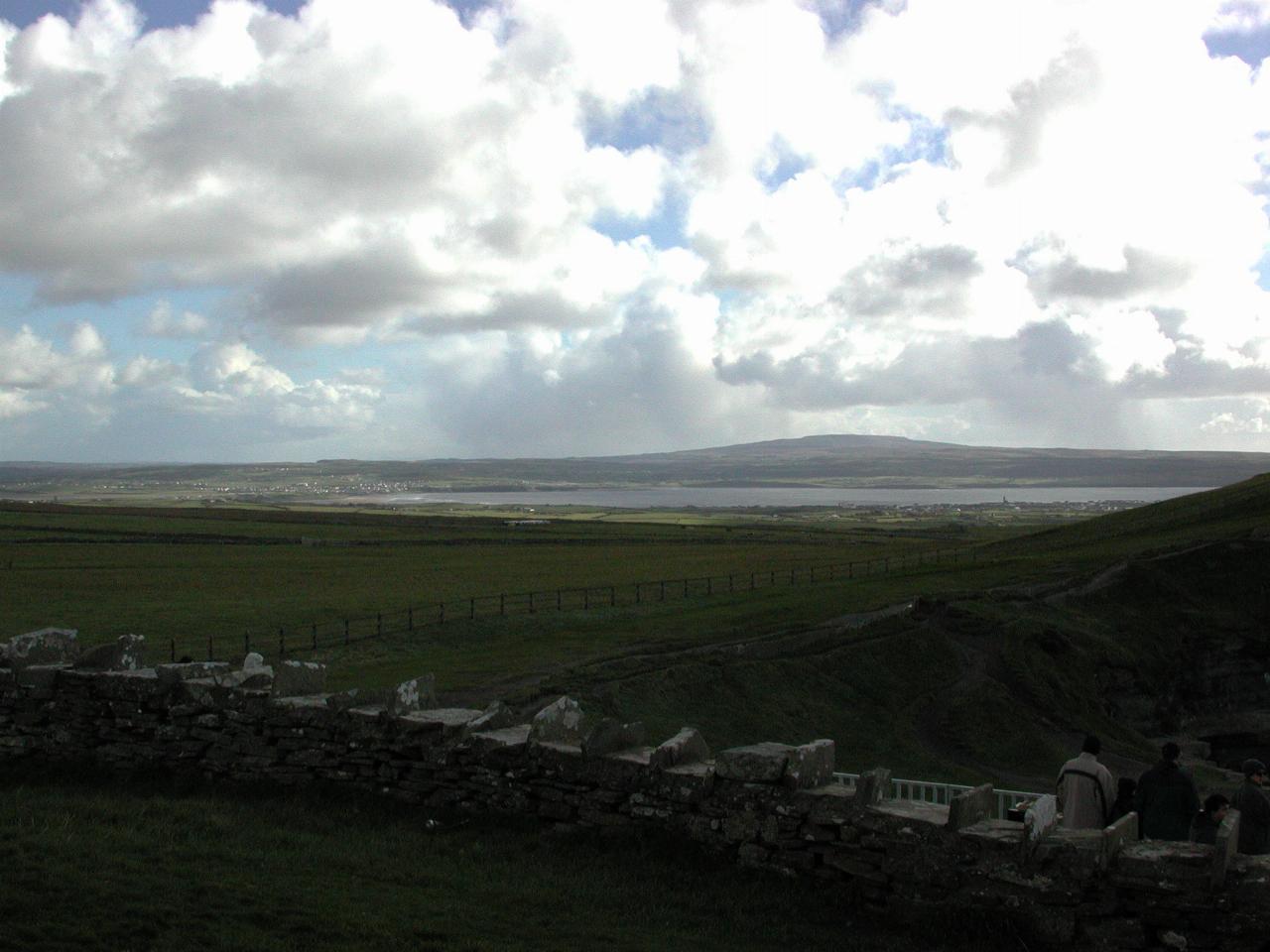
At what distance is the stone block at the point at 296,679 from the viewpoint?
1278 cm

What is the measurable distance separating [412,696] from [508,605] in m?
36.6

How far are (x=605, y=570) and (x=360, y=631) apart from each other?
3223 cm

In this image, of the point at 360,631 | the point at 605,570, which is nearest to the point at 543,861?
the point at 360,631

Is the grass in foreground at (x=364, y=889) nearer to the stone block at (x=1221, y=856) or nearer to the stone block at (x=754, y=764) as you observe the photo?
the stone block at (x=754, y=764)

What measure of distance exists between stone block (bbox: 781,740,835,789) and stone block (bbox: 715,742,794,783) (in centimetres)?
6

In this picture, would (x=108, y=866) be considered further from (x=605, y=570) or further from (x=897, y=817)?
(x=605, y=570)

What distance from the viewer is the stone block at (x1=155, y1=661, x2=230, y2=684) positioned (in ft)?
42.9

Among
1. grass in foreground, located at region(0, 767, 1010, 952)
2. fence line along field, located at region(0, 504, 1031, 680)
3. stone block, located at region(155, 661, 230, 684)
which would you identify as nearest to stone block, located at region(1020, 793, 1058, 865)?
grass in foreground, located at region(0, 767, 1010, 952)

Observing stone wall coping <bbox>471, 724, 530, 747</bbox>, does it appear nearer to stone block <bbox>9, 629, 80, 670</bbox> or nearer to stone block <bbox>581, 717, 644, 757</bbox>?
stone block <bbox>581, 717, 644, 757</bbox>

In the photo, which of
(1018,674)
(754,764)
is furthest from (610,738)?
(1018,674)

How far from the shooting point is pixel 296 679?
12961mm

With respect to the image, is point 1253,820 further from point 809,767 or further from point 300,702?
point 300,702

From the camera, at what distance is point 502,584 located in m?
60.4

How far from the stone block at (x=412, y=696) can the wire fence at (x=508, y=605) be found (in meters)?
18.2
